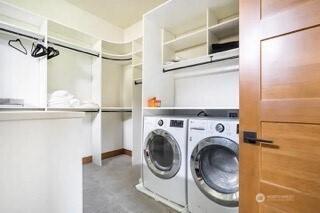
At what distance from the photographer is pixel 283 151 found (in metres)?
0.90

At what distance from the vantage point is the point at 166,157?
180 centimetres

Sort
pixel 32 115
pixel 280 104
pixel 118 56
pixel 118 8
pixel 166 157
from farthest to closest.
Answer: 1. pixel 118 56
2. pixel 118 8
3. pixel 166 157
4. pixel 280 104
5. pixel 32 115

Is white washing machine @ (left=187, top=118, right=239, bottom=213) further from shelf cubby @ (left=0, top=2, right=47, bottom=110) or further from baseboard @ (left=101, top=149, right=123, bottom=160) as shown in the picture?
baseboard @ (left=101, top=149, right=123, bottom=160)

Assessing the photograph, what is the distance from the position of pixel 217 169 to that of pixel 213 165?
0.15 ft

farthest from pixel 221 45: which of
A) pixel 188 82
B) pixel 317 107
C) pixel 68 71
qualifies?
pixel 68 71

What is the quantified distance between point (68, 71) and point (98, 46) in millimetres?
633

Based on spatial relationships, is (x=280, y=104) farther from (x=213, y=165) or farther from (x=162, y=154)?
(x=162, y=154)

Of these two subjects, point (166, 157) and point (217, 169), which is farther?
point (166, 157)

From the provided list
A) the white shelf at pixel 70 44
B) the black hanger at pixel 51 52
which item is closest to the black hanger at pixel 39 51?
the black hanger at pixel 51 52

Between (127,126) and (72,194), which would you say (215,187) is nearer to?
(72,194)

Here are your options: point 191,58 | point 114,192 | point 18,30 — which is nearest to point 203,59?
point 191,58

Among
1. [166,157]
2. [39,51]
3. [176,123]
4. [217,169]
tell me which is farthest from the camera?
[39,51]

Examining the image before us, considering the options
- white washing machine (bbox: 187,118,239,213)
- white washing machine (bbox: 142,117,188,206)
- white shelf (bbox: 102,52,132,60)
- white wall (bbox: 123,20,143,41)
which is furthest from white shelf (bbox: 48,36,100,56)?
white washing machine (bbox: 187,118,239,213)

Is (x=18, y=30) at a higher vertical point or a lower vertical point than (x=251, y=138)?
higher
